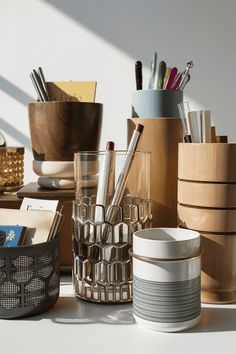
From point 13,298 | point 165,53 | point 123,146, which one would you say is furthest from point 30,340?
point 165,53

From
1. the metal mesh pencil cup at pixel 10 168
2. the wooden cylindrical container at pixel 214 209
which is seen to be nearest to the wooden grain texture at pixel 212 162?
the wooden cylindrical container at pixel 214 209

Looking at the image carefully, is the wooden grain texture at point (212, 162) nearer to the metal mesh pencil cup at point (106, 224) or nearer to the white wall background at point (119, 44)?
the metal mesh pencil cup at point (106, 224)

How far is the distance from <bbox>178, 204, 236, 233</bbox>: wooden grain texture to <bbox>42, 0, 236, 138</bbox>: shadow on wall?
1.85 feet

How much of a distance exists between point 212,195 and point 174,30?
62cm

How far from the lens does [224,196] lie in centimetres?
49

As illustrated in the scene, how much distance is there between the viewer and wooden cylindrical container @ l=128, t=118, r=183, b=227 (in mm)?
562

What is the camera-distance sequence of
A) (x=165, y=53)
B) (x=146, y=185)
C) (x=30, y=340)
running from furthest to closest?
1. (x=165, y=53)
2. (x=146, y=185)
3. (x=30, y=340)

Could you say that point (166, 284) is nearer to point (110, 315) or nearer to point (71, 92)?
point (110, 315)

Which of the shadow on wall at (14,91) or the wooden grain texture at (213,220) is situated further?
the shadow on wall at (14,91)

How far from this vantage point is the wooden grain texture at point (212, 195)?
19.2 inches

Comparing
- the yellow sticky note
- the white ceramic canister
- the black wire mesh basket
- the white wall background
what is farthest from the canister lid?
the white wall background

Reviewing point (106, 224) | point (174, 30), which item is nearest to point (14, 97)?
point (174, 30)

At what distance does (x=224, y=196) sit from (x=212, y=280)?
0.32ft

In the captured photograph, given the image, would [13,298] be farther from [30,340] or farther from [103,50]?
[103,50]
